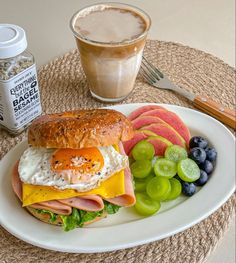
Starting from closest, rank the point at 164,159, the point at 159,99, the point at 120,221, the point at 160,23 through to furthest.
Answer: the point at 120,221
the point at 164,159
the point at 159,99
the point at 160,23

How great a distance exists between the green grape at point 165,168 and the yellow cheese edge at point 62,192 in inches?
6.4

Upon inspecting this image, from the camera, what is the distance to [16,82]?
163cm

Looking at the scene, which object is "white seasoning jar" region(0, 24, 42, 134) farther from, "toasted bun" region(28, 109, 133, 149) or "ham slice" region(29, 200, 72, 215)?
"ham slice" region(29, 200, 72, 215)

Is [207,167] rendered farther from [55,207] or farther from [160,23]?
[160,23]

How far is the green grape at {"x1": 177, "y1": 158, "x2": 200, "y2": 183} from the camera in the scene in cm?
153

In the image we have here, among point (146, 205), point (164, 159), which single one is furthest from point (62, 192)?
point (164, 159)

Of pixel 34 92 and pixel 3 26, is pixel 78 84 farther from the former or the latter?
pixel 3 26

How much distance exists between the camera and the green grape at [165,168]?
60.5 inches

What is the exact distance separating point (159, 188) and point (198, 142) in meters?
0.25

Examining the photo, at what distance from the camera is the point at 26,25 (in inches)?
99.4

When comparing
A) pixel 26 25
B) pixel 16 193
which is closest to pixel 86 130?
pixel 16 193

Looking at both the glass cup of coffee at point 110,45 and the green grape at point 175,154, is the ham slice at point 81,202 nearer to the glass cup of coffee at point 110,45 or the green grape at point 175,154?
the green grape at point 175,154

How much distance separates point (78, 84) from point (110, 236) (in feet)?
2.74

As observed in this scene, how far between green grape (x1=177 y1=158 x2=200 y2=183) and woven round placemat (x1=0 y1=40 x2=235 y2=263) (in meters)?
0.15
